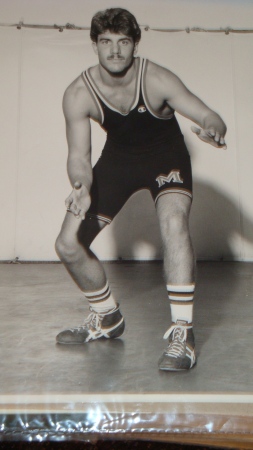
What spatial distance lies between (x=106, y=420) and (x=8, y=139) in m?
1.69

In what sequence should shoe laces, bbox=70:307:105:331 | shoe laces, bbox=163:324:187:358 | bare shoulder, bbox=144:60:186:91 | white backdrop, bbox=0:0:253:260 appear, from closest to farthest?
shoe laces, bbox=163:324:187:358 < bare shoulder, bbox=144:60:186:91 < shoe laces, bbox=70:307:105:331 < white backdrop, bbox=0:0:253:260

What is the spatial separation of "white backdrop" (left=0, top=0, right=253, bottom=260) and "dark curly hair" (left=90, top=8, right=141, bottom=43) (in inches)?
28.6

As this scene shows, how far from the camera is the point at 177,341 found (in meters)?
1.08

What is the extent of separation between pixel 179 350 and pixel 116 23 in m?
0.73

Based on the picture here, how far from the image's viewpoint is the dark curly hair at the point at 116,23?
1.13 metres

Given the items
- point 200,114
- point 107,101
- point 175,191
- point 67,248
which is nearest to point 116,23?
point 107,101

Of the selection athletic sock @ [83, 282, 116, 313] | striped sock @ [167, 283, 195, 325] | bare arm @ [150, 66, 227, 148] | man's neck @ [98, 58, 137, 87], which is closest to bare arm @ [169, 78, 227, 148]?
bare arm @ [150, 66, 227, 148]

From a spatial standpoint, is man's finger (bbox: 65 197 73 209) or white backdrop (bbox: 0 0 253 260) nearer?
man's finger (bbox: 65 197 73 209)

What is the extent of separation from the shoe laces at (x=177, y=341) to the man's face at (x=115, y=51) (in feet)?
1.94

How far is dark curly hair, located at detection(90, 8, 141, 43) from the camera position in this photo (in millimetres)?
1133

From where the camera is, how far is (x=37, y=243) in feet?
7.14

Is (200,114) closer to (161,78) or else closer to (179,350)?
(161,78)

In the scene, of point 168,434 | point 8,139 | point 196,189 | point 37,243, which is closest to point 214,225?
point 196,189

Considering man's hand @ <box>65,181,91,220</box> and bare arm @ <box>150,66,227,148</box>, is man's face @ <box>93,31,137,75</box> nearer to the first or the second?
bare arm @ <box>150,66,227,148</box>
